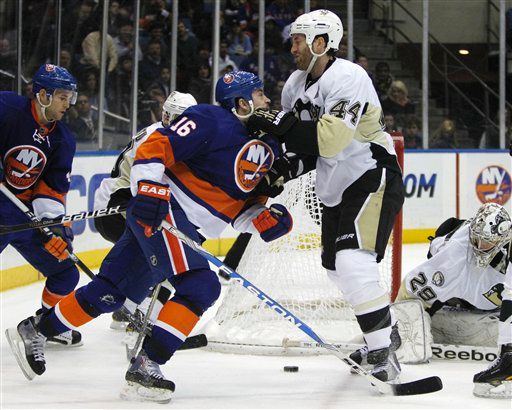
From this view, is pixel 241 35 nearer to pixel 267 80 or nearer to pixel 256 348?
pixel 267 80

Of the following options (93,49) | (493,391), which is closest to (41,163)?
(493,391)

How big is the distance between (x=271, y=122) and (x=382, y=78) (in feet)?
15.8

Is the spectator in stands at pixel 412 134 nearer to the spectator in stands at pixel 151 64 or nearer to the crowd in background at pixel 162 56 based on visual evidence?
the crowd in background at pixel 162 56

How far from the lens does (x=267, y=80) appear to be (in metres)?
7.40

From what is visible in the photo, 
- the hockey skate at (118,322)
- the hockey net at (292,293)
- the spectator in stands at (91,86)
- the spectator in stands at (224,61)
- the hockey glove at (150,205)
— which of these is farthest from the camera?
the spectator in stands at (224,61)

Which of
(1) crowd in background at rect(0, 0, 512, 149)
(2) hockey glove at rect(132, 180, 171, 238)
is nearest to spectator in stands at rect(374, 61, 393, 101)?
(1) crowd in background at rect(0, 0, 512, 149)

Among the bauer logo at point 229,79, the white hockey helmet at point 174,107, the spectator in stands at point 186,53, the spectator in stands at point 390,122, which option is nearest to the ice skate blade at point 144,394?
the bauer logo at point 229,79

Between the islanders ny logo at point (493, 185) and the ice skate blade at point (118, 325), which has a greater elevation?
the islanders ny logo at point (493, 185)

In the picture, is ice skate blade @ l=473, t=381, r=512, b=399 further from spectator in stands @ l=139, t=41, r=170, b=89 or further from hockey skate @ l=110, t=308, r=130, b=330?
spectator in stands @ l=139, t=41, r=170, b=89

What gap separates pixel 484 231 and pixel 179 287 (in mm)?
1112

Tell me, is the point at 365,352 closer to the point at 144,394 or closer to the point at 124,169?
the point at 144,394

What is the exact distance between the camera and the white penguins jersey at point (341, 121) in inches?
128

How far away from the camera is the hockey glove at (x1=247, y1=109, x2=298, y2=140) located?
3207 mm

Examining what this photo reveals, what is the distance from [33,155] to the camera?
151 inches
